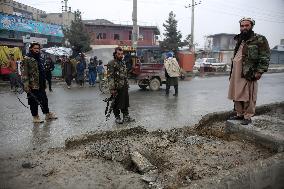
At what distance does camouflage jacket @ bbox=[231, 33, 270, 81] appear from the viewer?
514cm

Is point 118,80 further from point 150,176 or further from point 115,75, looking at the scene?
point 150,176

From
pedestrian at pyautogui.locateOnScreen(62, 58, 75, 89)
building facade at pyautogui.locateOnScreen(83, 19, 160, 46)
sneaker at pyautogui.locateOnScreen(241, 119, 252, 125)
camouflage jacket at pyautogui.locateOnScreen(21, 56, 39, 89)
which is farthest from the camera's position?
building facade at pyautogui.locateOnScreen(83, 19, 160, 46)

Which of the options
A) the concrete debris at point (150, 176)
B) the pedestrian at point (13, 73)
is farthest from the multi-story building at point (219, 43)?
the concrete debris at point (150, 176)

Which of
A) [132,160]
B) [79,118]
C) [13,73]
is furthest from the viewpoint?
[13,73]

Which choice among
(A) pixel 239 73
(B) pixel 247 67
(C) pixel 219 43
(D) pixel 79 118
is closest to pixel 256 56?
(B) pixel 247 67

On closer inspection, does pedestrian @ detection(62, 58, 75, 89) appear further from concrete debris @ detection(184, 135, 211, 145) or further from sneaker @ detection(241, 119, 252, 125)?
sneaker @ detection(241, 119, 252, 125)

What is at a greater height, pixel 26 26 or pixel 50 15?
pixel 50 15

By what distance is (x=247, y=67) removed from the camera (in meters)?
5.18

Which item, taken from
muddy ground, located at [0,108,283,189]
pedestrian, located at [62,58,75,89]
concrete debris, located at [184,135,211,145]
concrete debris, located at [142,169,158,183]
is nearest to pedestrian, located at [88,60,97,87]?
pedestrian, located at [62,58,75,89]

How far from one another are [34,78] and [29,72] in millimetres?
171

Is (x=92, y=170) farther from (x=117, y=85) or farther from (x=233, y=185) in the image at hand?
(x=117, y=85)

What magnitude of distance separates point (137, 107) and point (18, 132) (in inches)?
159

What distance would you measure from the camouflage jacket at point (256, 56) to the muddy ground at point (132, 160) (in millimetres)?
1143

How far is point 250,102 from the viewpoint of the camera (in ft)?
17.5
